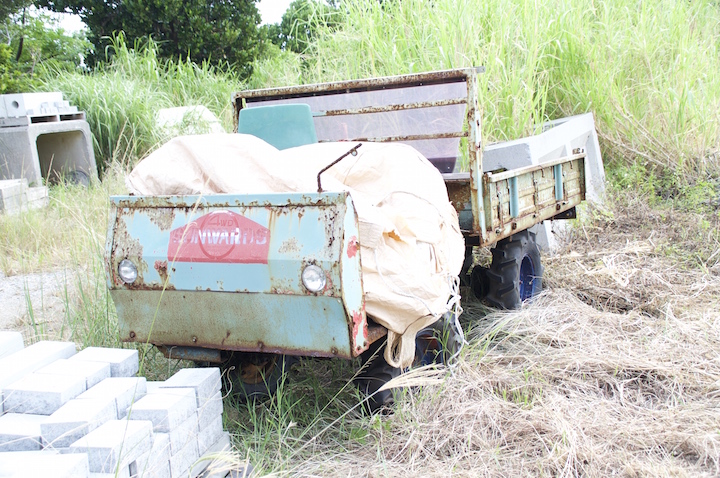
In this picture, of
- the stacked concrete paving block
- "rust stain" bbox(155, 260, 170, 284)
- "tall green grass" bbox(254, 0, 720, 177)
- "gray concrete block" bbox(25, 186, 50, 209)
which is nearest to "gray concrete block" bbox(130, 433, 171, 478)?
the stacked concrete paving block

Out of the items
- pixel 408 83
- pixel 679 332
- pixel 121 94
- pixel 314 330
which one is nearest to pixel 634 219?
pixel 679 332

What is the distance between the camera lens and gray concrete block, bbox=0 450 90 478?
2.22 meters

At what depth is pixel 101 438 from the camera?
2.48 meters

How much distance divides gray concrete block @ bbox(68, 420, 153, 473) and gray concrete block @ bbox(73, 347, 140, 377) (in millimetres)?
563

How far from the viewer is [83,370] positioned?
2.99 meters

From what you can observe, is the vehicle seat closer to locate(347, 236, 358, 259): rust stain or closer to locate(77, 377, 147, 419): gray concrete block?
locate(347, 236, 358, 259): rust stain

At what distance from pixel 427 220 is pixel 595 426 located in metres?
1.23

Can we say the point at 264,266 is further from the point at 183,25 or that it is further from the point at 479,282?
the point at 183,25

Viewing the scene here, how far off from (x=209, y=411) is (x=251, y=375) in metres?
0.65

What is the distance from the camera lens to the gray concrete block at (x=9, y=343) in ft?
11.0

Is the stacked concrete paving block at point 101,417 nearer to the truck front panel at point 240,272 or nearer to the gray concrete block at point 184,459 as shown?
the gray concrete block at point 184,459

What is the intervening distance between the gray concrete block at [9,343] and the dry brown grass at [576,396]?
1.56 metres

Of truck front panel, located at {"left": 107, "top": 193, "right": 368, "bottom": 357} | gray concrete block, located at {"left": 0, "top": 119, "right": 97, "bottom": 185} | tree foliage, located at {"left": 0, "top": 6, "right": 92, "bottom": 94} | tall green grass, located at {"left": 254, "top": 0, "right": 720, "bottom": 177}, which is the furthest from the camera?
tree foliage, located at {"left": 0, "top": 6, "right": 92, "bottom": 94}

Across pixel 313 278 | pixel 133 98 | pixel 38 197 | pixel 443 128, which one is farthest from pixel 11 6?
pixel 313 278
